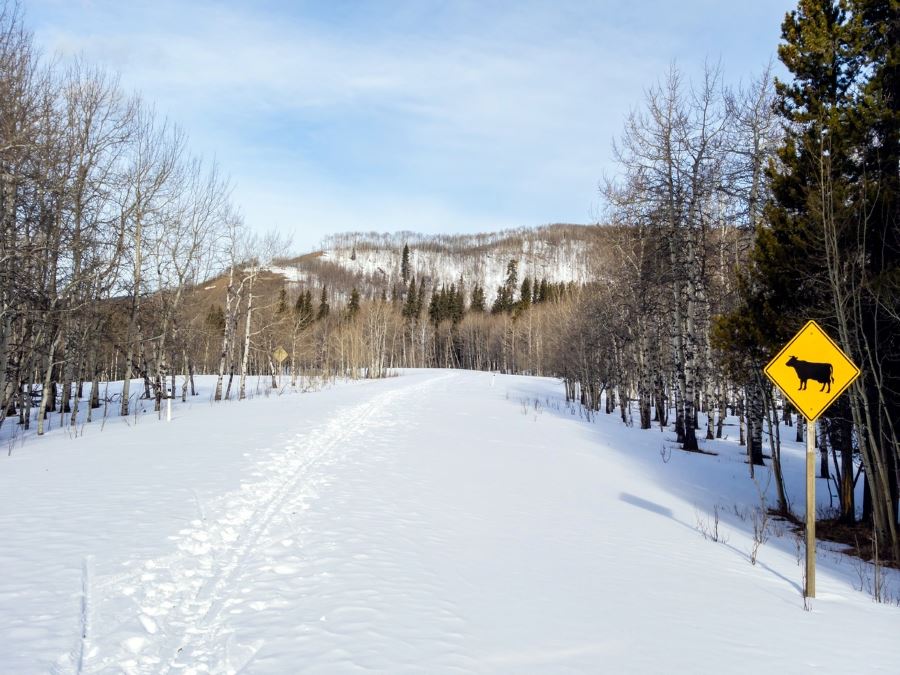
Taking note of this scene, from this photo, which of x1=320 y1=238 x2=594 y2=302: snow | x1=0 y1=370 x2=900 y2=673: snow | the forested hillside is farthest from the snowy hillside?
x1=0 y1=370 x2=900 y2=673: snow

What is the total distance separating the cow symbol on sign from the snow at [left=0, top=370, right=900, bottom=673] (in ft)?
7.45

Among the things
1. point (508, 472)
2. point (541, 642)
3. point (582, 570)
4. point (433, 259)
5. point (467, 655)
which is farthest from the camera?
point (433, 259)

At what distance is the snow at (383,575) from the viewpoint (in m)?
3.69

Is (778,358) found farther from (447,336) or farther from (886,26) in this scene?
(447,336)

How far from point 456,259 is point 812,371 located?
171589 millimetres

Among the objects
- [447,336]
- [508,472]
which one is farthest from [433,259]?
[508,472]

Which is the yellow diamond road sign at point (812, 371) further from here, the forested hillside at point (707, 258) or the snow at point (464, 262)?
the snow at point (464, 262)

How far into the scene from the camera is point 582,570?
18.6 ft

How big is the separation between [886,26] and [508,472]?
35.6ft

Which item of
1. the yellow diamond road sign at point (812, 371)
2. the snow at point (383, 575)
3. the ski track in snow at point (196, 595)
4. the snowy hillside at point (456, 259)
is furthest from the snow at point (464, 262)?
the yellow diamond road sign at point (812, 371)

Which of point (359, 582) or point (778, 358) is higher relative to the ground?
point (778, 358)

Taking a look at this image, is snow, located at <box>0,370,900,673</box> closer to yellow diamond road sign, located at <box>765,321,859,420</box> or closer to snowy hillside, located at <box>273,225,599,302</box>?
yellow diamond road sign, located at <box>765,321,859,420</box>

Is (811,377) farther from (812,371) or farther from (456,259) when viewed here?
(456,259)

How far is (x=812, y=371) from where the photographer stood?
18.7ft
